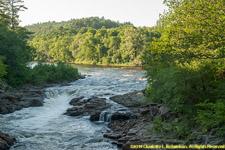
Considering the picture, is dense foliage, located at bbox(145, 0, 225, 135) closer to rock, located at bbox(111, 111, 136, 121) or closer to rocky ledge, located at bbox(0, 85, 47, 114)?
rock, located at bbox(111, 111, 136, 121)

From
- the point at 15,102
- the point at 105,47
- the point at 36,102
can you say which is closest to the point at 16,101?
the point at 15,102

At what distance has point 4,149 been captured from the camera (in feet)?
38.0

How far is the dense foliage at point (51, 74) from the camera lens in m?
32.8

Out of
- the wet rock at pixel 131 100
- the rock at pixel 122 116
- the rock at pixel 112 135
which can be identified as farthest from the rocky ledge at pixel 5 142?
the wet rock at pixel 131 100

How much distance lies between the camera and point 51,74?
37.0 meters

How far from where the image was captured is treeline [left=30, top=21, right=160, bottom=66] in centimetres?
7762

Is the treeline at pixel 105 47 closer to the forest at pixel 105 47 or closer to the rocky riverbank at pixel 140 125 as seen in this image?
the forest at pixel 105 47

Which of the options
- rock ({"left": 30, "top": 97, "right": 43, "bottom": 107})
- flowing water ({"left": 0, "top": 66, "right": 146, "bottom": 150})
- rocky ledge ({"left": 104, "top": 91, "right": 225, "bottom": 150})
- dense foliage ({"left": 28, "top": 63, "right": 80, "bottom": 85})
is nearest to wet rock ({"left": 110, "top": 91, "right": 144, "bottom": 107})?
rocky ledge ({"left": 104, "top": 91, "right": 225, "bottom": 150})

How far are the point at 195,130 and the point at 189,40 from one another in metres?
4.85

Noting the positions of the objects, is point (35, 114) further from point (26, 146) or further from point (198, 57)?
point (198, 57)

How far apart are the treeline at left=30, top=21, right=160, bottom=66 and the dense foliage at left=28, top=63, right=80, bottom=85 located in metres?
30.7

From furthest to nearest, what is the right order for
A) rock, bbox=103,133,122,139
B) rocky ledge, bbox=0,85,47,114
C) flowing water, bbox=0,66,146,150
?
rocky ledge, bbox=0,85,47,114, rock, bbox=103,133,122,139, flowing water, bbox=0,66,146,150

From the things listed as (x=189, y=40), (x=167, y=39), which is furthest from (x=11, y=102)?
(x=189, y=40)

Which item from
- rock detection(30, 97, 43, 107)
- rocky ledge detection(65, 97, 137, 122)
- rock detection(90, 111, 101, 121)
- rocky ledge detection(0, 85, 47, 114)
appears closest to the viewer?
rocky ledge detection(65, 97, 137, 122)
